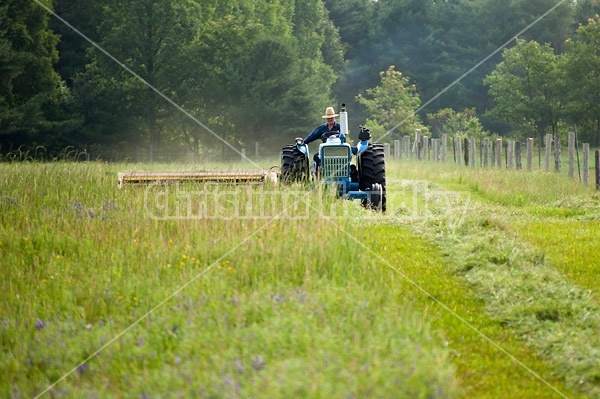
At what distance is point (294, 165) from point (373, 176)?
1617 mm

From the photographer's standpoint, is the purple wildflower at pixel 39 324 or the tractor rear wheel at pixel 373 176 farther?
the tractor rear wheel at pixel 373 176

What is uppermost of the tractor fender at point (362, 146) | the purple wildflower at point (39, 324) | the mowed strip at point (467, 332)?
the tractor fender at point (362, 146)

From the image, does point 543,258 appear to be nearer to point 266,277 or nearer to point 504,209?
point 266,277

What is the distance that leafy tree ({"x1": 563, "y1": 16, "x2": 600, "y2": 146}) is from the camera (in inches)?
1948

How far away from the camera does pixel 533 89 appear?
5412cm

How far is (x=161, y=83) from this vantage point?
5044 cm

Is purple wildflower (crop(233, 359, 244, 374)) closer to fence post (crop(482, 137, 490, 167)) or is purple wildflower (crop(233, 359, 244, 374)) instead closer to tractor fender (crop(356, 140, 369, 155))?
tractor fender (crop(356, 140, 369, 155))

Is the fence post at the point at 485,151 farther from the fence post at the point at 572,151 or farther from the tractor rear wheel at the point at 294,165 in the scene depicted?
the tractor rear wheel at the point at 294,165

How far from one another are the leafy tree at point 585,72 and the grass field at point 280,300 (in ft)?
125

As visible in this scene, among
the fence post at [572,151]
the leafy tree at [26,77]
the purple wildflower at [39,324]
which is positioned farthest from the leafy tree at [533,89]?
the purple wildflower at [39,324]

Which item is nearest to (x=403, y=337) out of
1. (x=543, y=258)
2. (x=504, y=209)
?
(x=543, y=258)

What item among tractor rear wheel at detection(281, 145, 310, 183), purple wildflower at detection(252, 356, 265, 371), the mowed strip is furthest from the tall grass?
tractor rear wheel at detection(281, 145, 310, 183)

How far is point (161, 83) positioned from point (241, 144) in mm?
9979

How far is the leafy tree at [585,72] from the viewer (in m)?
49.5
